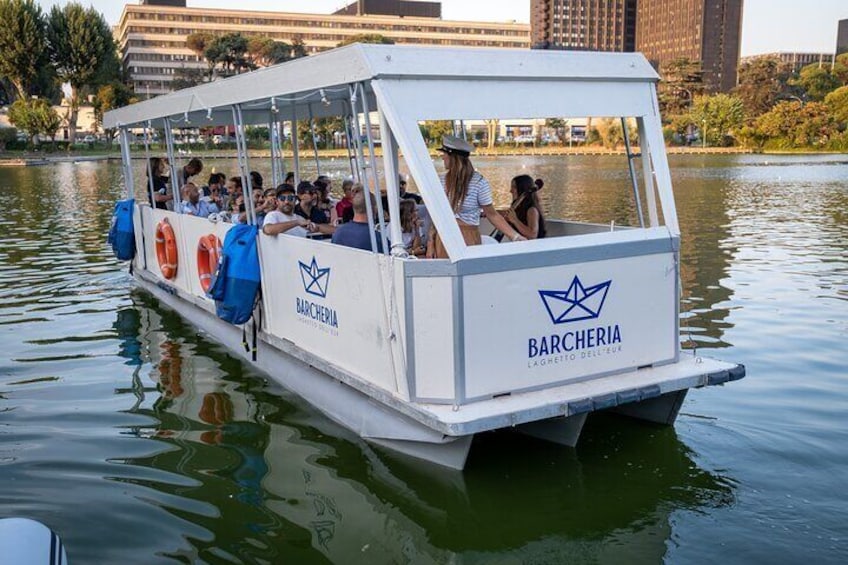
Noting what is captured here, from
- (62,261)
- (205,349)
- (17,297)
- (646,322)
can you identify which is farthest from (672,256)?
(62,261)

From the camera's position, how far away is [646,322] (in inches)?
270

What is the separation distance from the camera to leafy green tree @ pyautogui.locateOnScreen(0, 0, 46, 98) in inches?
3219

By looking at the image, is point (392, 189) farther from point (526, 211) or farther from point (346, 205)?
point (346, 205)

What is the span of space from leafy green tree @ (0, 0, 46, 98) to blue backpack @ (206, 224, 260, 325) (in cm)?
8482

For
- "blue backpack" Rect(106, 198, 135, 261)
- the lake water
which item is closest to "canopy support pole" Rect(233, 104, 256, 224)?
the lake water

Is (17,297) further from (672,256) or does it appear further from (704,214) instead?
(704,214)

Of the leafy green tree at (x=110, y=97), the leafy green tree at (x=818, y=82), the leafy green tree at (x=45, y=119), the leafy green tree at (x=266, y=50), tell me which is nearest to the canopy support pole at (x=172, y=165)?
the leafy green tree at (x=45, y=119)

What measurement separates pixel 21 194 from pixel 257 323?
107ft

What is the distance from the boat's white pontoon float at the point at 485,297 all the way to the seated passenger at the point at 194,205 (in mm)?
4125

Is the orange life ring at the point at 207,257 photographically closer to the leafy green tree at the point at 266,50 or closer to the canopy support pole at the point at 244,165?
the canopy support pole at the point at 244,165

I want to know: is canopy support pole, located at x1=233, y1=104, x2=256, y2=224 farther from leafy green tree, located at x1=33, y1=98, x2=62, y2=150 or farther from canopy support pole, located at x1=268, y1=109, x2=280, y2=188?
leafy green tree, located at x1=33, y1=98, x2=62, y2=150

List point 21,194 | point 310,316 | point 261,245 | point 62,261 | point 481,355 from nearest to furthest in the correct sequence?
1. point 481,355
2. point 310,316
3. point 261,245
4. point 62,261
5. point 21,194

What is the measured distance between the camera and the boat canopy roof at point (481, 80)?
605 centimetres

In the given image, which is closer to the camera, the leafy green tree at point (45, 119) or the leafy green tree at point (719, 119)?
the leafy green tree at point (45, 119)
